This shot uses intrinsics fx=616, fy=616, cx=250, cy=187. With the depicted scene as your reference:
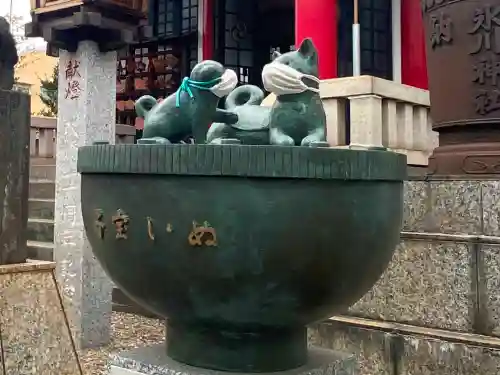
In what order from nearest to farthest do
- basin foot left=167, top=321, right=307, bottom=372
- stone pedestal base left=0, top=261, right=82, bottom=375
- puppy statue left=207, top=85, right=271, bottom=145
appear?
basin foot left=167, top=321, right=307, bottom=372 → puppy statue left=207, top=85, right=271, bottom=145 → stone pedestal base left=0, top=261, right=82, bottom=375

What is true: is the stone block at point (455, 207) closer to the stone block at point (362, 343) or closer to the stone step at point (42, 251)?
the stone block at point (362, 343)

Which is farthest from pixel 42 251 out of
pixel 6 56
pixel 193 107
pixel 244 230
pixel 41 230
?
pixel 244 230

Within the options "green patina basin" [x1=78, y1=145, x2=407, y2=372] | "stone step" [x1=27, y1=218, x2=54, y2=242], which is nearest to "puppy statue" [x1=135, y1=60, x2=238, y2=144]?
"green patina basin" [x1=78, y1=145, x2=407, y2=372]

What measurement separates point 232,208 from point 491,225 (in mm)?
2119

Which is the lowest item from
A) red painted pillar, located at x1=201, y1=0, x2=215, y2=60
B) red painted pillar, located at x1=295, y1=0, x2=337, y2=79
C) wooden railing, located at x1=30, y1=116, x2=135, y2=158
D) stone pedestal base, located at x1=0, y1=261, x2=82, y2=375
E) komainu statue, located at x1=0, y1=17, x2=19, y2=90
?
stone pedestal base, located at x1=0, y1=261, x2=82, y2=375

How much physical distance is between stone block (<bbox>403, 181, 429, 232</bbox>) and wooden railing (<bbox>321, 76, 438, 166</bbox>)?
462 millimetres

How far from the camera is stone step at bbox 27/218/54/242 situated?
6.52 meters

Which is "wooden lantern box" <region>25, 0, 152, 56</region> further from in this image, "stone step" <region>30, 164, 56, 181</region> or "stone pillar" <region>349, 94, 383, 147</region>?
"stone step" <region>30, 164, 56, 181</region>

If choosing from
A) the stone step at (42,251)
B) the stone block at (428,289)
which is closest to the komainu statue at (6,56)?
the stone block at (428,289)

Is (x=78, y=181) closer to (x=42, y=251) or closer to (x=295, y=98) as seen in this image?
(x=42, y=251)

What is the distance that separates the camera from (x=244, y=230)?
57.6 inches

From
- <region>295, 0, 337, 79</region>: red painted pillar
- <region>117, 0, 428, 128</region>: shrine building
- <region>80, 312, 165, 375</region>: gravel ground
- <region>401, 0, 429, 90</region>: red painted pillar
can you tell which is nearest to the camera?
<region>80, 312, 165, 375</region>: gravel ground

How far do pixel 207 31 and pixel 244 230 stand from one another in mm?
10056

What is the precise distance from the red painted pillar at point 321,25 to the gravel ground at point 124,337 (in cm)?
414
